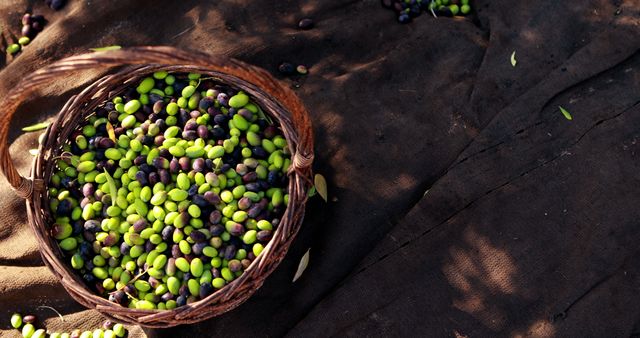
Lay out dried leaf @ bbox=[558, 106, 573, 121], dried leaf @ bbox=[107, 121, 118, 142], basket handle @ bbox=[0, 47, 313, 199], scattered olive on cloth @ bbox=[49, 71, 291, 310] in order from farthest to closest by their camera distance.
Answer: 1. dried leaf @ bbox=[558, 106, 573, 121]
2. dried leaf @ bbox=[107, 121, 118, 142]
3. scattered olive on cloth @ bbox=[49, 71, 291, 310]
4. basket handle @ bbox=[0, 47, 313, 199]

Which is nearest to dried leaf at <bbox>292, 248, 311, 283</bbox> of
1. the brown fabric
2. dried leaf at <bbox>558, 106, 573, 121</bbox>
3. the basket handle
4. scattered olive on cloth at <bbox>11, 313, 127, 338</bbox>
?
the brown fabric

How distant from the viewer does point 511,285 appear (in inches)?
76.2

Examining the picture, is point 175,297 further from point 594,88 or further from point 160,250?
A: point 594,88

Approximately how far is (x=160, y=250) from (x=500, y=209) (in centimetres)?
120

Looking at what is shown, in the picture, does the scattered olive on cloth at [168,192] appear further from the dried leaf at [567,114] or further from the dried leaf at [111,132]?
the dried leaf at [567,114]

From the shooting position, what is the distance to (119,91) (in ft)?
6.42

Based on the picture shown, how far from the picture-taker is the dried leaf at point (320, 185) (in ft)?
6.46

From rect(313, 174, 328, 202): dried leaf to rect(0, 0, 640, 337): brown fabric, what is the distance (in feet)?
0.26

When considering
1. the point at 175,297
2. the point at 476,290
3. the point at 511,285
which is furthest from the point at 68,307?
the point at 511,285

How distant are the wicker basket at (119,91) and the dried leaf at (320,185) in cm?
19

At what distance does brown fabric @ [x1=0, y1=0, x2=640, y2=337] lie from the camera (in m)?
1.94

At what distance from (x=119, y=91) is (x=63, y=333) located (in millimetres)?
901

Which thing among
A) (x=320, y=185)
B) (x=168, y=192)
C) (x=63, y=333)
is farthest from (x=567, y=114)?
(x=63, y=333)

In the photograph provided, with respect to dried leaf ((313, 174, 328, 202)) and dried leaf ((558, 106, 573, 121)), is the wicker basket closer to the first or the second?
dried leaf ((313, 174, 328, 202))
